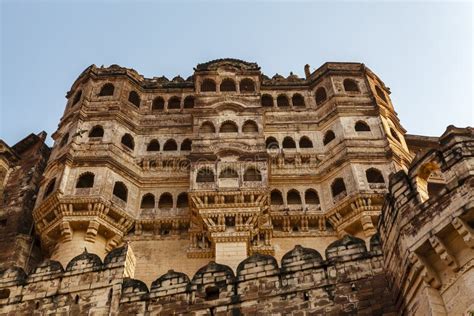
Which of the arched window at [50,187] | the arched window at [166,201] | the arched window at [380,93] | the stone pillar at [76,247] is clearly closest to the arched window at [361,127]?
the arched window at [380,93]

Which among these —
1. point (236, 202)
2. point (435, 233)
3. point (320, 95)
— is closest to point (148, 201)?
point (236, 202)

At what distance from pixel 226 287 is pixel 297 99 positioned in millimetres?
17245

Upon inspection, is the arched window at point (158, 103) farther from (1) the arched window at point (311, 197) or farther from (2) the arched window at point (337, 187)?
(2) the arched window at point (337, 187)

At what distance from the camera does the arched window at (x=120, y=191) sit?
2236 cm

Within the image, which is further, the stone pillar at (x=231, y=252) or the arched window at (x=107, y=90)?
the arched window at (x=107, y=90)

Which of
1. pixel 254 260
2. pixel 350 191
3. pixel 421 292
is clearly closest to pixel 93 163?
pixel 350 191

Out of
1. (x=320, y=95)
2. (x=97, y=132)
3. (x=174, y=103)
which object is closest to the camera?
(x=97, y=132)

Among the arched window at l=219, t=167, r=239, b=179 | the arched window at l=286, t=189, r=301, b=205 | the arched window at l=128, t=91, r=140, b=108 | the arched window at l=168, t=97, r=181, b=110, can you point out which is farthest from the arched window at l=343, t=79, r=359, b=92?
the arched window at l=128, t=91, r=140, b=108

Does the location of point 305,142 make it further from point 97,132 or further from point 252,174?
point 97,132

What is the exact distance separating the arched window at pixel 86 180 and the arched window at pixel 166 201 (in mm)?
2679

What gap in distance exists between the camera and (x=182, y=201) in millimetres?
22891

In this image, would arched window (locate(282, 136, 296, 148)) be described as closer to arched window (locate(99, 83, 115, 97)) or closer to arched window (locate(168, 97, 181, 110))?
arched window (locate(168, 97, 181, 110))

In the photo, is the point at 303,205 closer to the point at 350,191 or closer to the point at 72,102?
the point at 350,191

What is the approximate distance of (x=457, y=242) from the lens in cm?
915
